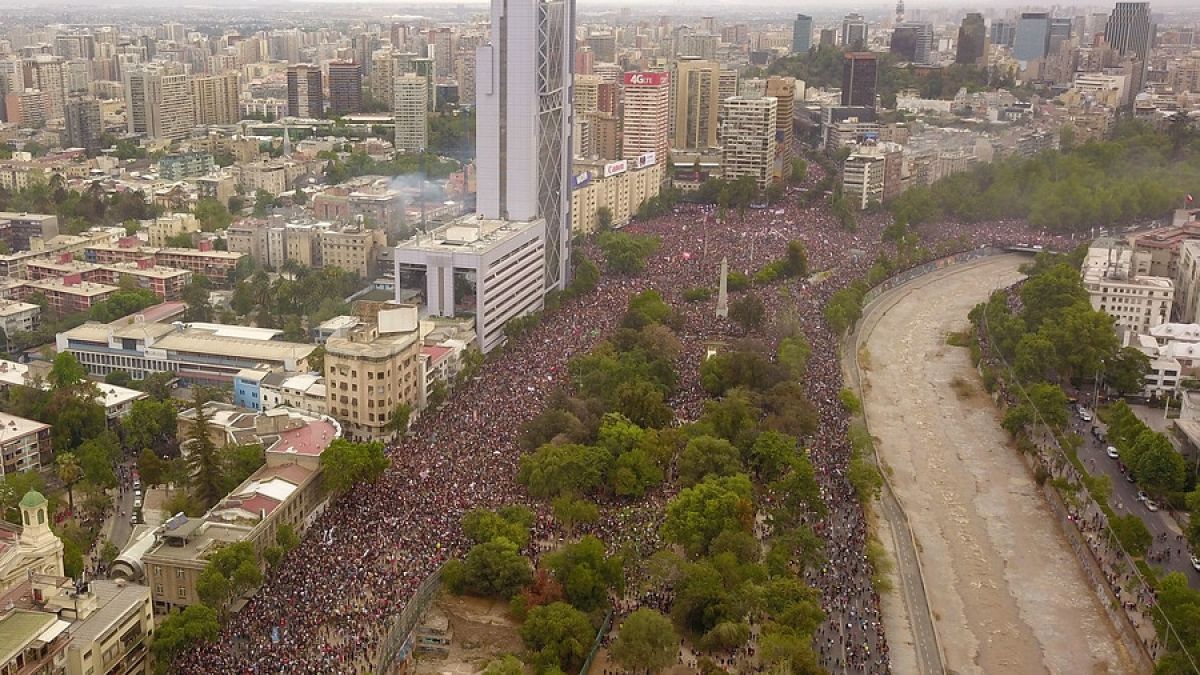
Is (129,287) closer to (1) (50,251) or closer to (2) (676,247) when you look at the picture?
(1) (50,251)

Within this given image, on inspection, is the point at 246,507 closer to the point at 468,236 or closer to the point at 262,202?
the point at 468,236

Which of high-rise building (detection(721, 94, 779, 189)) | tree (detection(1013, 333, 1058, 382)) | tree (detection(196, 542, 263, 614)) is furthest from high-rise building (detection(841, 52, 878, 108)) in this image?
tree (detection(196, 542, 263, 614))

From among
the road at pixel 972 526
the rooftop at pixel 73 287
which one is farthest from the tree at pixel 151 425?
the road at pixel 972 526

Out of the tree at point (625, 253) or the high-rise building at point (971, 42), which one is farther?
the high-rise building at point (971, 42)

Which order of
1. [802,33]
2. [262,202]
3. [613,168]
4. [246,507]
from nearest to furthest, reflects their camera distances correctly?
[246,507], [613,168], [262,202], [802,33]

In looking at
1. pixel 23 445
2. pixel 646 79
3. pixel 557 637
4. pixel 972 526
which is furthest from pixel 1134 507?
pixel 646 79

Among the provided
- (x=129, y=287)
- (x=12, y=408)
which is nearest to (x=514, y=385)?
(x=12, y=408)

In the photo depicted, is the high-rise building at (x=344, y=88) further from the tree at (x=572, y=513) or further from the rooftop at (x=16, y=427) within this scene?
the tree at (x=572, y=513)
